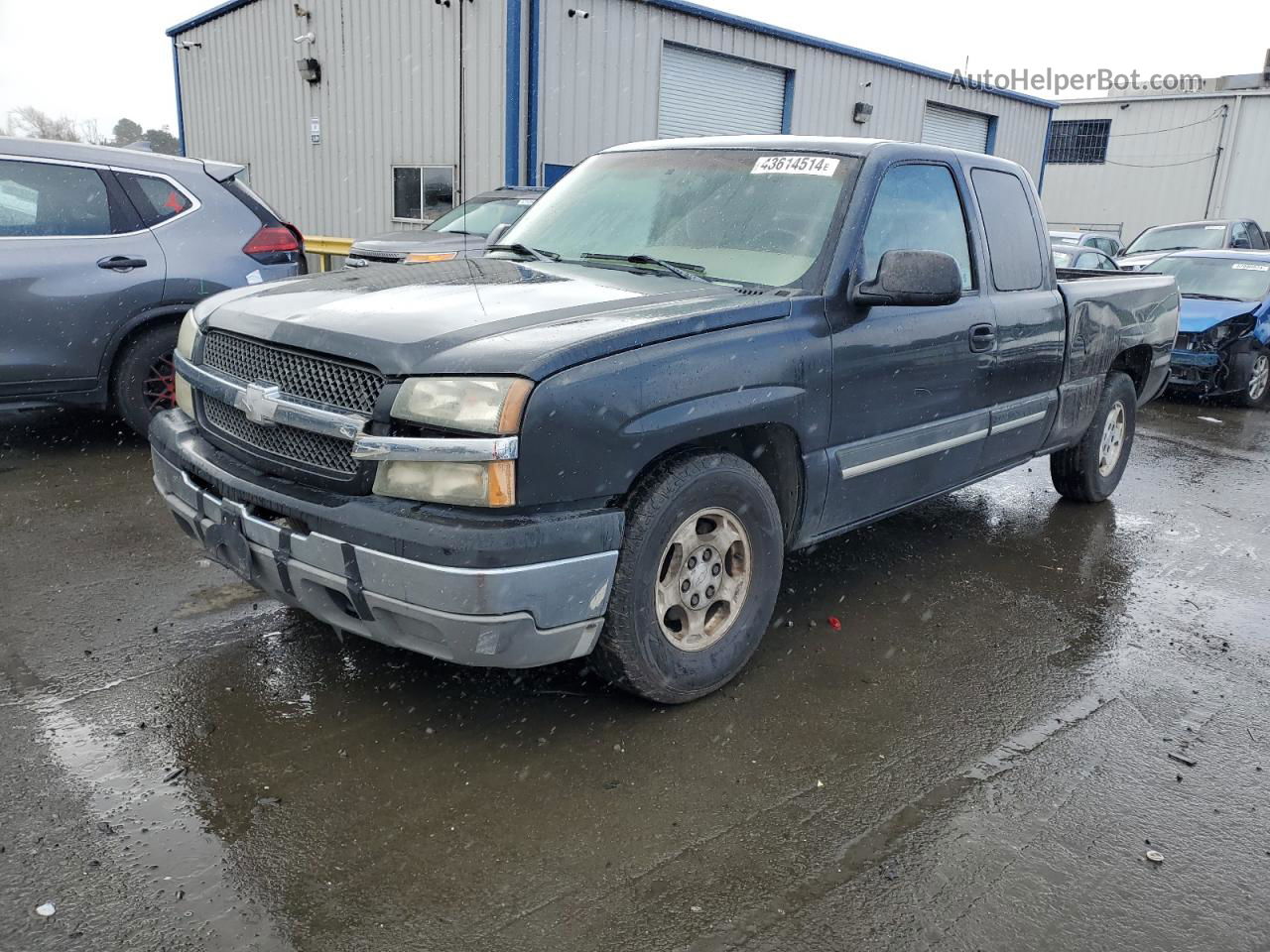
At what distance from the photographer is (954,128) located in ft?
66.4

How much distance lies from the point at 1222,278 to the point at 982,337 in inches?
337

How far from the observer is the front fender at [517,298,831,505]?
2.57 m

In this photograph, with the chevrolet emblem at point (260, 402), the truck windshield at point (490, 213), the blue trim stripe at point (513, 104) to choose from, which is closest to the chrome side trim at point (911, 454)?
the chevrolet emblem at point (260, 402)

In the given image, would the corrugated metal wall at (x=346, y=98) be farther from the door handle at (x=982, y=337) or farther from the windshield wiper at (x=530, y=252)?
the door handle at (x=982, y=337)

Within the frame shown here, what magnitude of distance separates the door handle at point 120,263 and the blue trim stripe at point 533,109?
8.12m

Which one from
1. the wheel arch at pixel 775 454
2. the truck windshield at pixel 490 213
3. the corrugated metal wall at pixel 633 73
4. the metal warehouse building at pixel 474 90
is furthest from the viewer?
the corrugated metal wall at pixel 633 73

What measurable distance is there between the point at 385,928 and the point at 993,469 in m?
3.47

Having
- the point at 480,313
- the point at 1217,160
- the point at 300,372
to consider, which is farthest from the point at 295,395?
the point at 1217,160

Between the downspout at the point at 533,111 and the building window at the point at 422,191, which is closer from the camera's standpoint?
the downspout at the point at 533,111

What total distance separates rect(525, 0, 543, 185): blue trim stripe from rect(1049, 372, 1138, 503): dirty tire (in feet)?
30.2

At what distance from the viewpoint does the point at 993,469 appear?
462 cm

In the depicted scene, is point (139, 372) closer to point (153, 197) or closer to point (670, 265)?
point (153, 197)

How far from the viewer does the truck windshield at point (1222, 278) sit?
10.5m

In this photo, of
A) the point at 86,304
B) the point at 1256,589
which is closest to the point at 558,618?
the point at 1256,589
